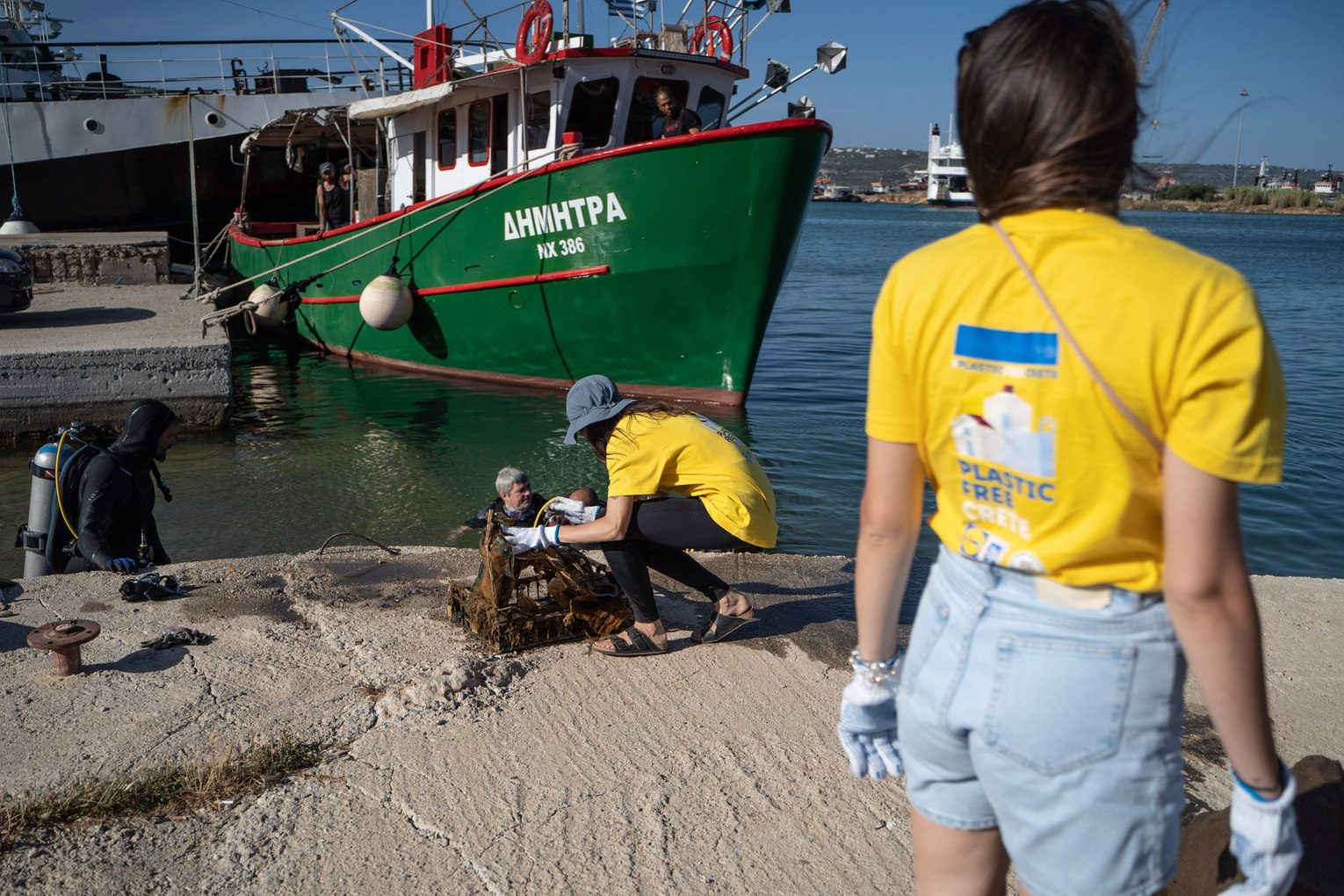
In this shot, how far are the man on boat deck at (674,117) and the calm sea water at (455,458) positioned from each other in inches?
107

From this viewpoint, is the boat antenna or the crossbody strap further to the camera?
the boat antenna

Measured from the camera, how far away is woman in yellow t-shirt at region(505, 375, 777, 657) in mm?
3703

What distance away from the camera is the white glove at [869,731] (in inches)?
63.6

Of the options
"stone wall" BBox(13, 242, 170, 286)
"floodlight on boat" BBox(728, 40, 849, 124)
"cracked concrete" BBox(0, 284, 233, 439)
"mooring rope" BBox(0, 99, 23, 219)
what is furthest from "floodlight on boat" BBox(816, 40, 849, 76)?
"mooring rope" BBox(0, 99, 23, 219)

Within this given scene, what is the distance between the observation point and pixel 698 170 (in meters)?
10.0

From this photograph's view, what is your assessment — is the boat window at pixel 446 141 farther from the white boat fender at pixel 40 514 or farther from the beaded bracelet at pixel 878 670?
the beaded bracelet at pixel 878 670

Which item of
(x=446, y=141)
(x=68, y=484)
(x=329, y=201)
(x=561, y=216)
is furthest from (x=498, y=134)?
(x=68, y=484)

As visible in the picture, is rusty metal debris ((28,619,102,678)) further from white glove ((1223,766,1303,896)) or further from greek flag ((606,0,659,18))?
greek flag ((606,0,659,18))

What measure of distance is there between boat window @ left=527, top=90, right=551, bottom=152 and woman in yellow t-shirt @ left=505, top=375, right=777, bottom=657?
26.7 ft

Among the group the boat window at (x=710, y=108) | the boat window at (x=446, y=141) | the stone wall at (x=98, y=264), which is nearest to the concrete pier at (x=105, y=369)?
the boat window at (x=446, y=141)

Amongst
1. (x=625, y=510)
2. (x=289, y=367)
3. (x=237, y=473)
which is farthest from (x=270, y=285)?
(x=625, y=510)

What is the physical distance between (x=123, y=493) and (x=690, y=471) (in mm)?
2713

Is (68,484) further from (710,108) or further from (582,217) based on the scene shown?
(710,108)

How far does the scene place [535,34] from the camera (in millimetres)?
10680
